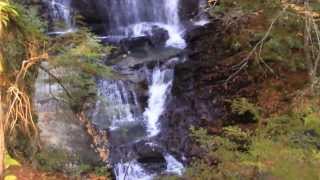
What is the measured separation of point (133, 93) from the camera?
13867 mm

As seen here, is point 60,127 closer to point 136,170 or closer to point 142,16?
point 136,170

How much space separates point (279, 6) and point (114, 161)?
4.63m

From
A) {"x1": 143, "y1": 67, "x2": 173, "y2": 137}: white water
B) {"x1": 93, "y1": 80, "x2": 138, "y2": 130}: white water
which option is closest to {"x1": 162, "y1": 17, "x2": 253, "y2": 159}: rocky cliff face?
{"x1": 143, "y1": 67, "x2": 173, "y2": 137}: white water

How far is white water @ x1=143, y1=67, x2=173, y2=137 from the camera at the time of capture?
13.3m

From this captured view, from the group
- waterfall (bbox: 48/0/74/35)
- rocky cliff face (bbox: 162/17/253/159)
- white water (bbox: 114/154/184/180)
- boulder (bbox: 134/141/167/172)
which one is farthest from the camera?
waterfall (bbox: 48/0/74/35)

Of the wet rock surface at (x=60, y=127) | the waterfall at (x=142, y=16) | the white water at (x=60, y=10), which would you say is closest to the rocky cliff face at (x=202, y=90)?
the waterfall at (x=142, y=16)

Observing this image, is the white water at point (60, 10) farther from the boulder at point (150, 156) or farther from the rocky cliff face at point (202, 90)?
the boulder at point (150, 156)

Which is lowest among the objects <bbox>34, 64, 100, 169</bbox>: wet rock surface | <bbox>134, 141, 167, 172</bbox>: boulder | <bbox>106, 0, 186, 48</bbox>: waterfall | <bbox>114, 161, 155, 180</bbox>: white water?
<bbox>114, 161, 155, 180</bbox>: white water

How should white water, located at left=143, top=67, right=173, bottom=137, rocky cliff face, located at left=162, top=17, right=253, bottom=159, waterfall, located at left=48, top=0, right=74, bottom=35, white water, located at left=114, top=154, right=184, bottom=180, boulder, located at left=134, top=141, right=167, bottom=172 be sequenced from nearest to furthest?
white water, located at left=114, top=154, right=184, bottom=180
boulder, located at left=134, top=141, right=167, bottom=172
rocky cliff face, located at left=162, top=17, right=253, bottom=159
white water, located at left=143, top=67, right=173, bottom=137
waterfall, located at left=48, top=0, right=74, bottom=35

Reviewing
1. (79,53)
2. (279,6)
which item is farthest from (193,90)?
(79,53)

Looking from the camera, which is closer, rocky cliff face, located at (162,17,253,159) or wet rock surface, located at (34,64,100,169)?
wet rock surface, located at (34,64,100,169)

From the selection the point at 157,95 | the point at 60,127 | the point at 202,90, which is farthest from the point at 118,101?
the point at 60,127

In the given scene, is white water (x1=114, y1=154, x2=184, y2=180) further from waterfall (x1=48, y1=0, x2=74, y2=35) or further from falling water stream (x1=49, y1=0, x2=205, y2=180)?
waterfall (x1=48, y1=0, x2=74, y2=35)

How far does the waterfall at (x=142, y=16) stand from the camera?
16.5m
